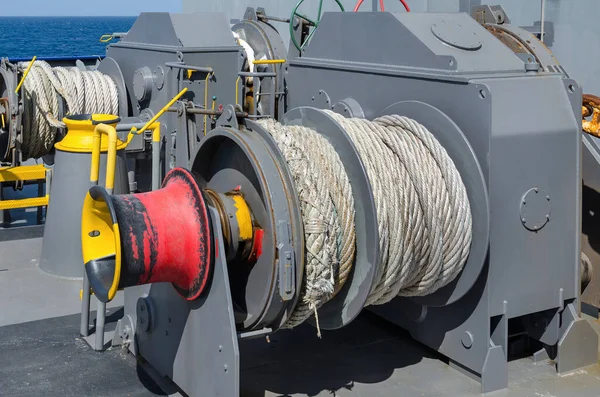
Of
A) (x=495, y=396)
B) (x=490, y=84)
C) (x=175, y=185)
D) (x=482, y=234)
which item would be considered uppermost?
(x=490, y=84)

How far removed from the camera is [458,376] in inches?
144

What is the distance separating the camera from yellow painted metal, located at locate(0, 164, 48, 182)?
19.5ft

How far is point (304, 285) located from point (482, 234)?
2.61 ft

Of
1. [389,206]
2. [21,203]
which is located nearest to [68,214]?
[21,203]

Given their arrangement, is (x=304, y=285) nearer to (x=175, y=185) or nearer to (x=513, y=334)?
(x=175, y=185)

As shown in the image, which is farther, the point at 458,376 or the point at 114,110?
the point at 114,110

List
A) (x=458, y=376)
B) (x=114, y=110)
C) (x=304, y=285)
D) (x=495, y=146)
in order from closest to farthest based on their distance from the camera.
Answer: (x=304, y=285), (x=495, y=146), (x=458, y=376), (x=114, y=110)

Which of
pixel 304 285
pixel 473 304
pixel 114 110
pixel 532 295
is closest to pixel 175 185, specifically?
pixel 304 285

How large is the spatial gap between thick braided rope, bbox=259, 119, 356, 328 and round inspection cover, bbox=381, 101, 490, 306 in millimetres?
526

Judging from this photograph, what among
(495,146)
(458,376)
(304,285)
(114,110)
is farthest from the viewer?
(114,110)

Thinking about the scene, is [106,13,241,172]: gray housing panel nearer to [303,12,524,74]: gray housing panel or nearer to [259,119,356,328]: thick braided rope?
[303,12,524,74]: gray housing panel

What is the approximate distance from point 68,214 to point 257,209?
2064 mm

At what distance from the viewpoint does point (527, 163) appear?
3.43 m

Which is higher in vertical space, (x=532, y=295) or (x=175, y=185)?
(x=175, y=185)
